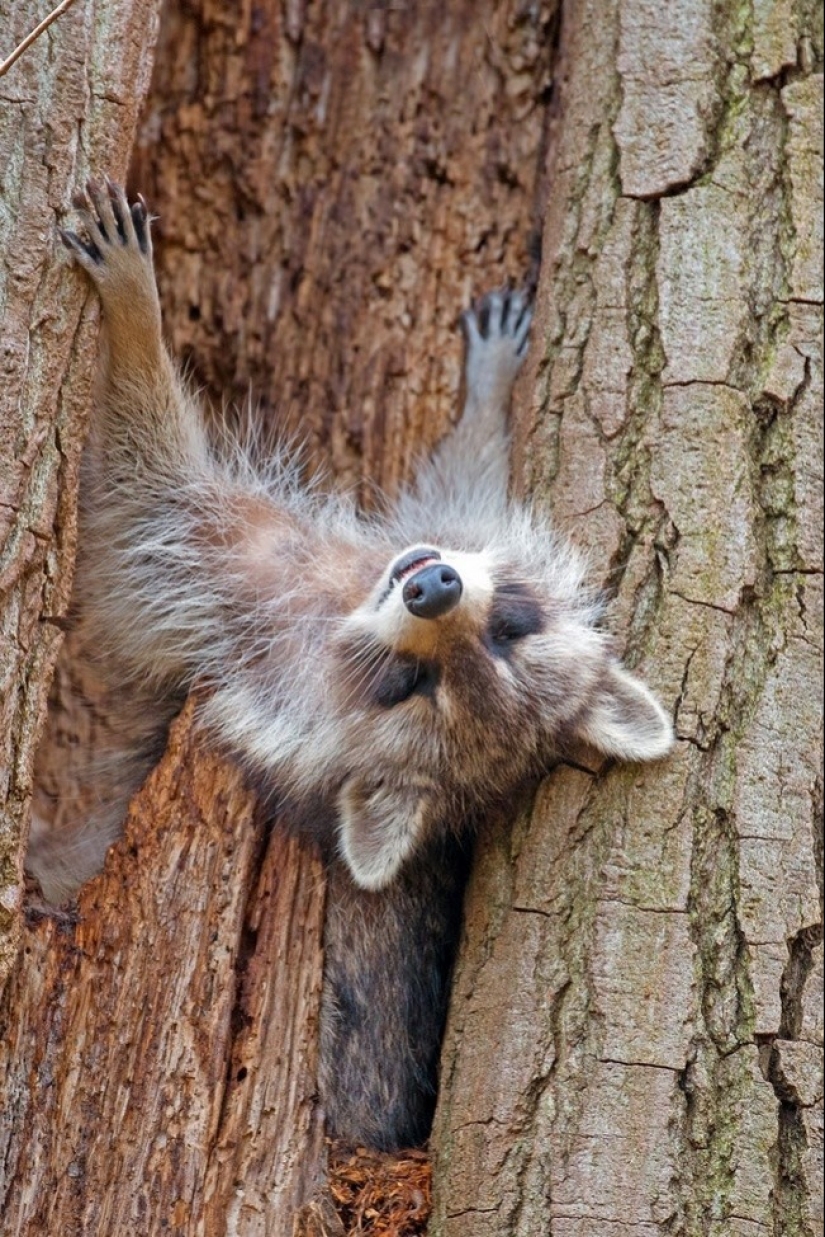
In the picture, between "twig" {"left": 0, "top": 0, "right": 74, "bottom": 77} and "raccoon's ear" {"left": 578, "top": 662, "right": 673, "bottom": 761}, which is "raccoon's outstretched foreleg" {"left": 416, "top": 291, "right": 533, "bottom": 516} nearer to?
"raccoon's ear" {"left": 578, "top": 662, "right": 673, "bottom": 761}

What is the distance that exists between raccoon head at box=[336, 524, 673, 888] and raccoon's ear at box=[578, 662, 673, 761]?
9cm

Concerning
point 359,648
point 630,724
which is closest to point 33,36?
point 359,648

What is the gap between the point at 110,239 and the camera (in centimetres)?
399

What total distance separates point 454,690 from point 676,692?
766 mm

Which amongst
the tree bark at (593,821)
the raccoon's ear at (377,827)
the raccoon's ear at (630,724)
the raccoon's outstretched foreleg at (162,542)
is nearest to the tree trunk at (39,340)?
the tree bark at (593,821)

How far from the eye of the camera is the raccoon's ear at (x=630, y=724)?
3934 millimetres

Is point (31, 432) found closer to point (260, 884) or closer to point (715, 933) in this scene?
point (260, 884)

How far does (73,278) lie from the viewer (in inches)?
154

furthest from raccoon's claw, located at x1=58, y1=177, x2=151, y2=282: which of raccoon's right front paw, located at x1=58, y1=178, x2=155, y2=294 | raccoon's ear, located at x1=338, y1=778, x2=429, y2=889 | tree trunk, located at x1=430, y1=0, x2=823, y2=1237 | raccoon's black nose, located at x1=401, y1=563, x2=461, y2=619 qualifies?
raccoon's ear, located at x1=338, y1=778, x2=429, y2=889

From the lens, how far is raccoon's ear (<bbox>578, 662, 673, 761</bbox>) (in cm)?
393

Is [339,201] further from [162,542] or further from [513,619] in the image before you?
[513,619]

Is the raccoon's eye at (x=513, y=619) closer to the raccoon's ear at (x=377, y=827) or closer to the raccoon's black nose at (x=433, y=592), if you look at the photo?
the raccoon's black nose at (x=433, y=592)

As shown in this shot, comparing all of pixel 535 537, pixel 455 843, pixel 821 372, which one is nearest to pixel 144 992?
pixel 455 843

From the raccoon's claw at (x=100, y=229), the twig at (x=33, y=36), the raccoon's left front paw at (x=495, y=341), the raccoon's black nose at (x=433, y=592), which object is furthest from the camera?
the raccoon's left front paw at (x=495, y=341)
